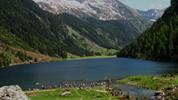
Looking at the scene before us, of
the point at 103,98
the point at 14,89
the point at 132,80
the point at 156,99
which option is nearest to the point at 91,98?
the point at 103,98

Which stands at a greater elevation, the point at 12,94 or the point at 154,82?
the point at 12,94

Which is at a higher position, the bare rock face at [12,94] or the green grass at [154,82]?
the bare rock face at [12,94]

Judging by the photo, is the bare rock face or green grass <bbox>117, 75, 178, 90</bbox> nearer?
the bare rock face

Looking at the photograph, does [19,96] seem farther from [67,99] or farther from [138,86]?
[138,86]

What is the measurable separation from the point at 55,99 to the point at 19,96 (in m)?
44.7

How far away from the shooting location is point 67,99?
8306cm

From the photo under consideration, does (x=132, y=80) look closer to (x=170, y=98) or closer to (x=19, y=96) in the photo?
(x=170, y=98)

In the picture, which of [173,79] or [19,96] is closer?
[19,96]

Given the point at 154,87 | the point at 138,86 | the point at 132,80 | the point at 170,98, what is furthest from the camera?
the point at 132,80

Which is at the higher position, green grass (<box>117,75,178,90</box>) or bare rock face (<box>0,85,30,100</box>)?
bare rock face (<box>0,85,30,100</box>)

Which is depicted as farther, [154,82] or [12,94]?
[154,82]

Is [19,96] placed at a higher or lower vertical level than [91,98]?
higher

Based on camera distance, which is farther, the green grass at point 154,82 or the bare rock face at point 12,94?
the green grass at point 154,82

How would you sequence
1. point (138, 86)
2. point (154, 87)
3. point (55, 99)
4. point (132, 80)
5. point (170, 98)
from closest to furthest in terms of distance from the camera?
point (170, 98) < point (55, 99) < point (154, 87) < point (138, 86) < point (132, 80)
